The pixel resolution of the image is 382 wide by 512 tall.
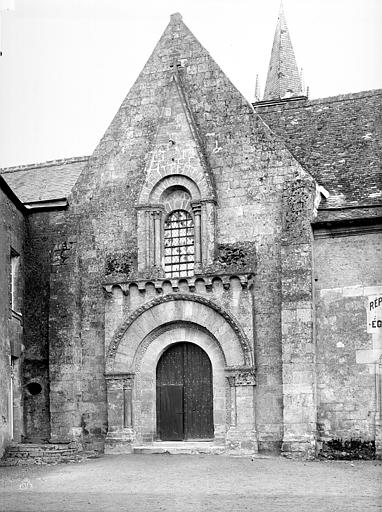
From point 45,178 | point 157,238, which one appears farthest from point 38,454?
point 45,178

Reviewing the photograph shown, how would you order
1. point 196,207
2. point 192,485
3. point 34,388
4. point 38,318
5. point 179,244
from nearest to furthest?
1. point 192,485
2. point 196,207
3. point 179,244
4. point 34,388
5. point 38,318

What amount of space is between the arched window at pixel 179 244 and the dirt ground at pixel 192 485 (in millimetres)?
4971

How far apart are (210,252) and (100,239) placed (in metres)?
3.47

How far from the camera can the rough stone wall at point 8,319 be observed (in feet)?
83.4

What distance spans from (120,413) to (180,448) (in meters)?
1.97

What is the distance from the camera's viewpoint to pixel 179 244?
2598 cm

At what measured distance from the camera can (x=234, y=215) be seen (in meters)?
25.5

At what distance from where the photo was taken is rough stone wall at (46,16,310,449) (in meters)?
24.8

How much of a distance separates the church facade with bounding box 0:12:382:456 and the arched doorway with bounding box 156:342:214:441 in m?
0.04

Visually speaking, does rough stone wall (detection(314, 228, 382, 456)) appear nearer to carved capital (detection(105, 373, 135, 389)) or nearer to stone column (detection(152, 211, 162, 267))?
stone column (detection(152, 211, 162, 267))

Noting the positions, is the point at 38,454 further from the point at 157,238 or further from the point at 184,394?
the point at 157,238

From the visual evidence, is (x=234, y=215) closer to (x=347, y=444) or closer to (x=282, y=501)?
(x=347, y=444)

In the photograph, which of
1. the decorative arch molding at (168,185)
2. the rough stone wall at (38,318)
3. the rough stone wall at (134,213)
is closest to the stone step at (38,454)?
the rough stone wall at (134,213)

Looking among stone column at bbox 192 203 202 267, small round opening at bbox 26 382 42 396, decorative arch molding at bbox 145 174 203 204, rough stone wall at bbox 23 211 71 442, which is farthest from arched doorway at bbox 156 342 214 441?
decorative arch molding at bbox 145 174 203 204
